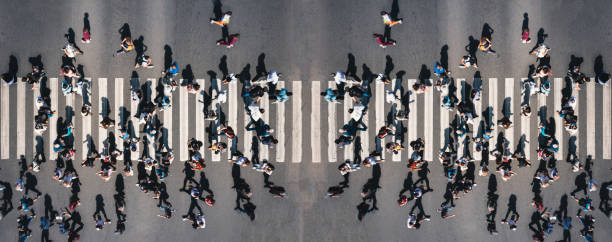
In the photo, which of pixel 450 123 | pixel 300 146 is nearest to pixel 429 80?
pixel 450 123

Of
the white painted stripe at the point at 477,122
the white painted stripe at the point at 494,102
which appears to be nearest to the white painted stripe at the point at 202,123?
the white painted stripe at the point at 477,122

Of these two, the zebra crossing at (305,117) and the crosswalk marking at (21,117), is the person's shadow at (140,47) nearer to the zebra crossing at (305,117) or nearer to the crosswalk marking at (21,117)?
the zebra crossing at (305,117)

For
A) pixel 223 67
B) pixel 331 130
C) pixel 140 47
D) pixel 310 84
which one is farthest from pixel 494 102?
pixel 140 47

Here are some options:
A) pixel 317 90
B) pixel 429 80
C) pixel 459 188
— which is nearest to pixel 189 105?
pixel 317 90

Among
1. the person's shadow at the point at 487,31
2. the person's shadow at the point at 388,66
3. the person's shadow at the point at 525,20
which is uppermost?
the person's shadow at the point at 525,20

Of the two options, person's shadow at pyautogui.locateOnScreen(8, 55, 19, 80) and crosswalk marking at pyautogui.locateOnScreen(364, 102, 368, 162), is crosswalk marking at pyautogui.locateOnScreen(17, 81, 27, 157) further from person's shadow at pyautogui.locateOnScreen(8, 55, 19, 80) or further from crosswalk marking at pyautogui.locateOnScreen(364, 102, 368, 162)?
crosswalk marking at pyautogui.locateOnScreen(364, 102, 368, 162)

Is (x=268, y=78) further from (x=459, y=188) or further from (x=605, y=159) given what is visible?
(x=605, y=159)

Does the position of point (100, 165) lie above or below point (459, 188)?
above

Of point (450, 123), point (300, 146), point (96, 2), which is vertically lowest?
point (300, 146)
